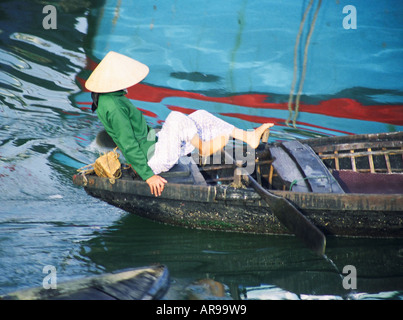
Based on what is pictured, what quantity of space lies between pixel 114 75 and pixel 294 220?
1.89 metres

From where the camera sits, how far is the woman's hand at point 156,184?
397cm

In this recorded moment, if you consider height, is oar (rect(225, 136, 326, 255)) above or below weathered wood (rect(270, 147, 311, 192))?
below

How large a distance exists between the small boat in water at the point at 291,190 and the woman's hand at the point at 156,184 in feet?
0.17

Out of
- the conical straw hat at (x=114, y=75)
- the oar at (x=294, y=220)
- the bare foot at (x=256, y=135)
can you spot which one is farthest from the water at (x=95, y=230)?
the conical straw hat at (x=114, y=75)

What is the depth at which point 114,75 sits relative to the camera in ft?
12.6

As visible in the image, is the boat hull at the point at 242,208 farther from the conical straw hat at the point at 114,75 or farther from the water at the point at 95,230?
the conical straw hat at the point at 114,75

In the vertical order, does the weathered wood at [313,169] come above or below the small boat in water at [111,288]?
above

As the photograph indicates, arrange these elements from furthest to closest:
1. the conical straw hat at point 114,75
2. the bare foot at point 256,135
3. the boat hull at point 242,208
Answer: the bare foot at point 256,135
the conical straw hat at point 114,75
the boat hull at point 242,208

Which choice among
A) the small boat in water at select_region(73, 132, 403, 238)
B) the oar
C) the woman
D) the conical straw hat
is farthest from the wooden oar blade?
the conical straw hat

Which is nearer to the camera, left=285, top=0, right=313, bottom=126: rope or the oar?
the oar

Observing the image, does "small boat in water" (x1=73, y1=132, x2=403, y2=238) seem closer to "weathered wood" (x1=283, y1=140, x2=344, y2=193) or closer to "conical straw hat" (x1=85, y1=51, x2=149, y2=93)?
"weathered wood" (x1=283, y1=140, x2=344, y2=193)

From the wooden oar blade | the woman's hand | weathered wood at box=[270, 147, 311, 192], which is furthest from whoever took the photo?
weathered wood at box=[270, 147, 311, 192]

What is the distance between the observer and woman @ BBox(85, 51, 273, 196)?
3826 millimetres
